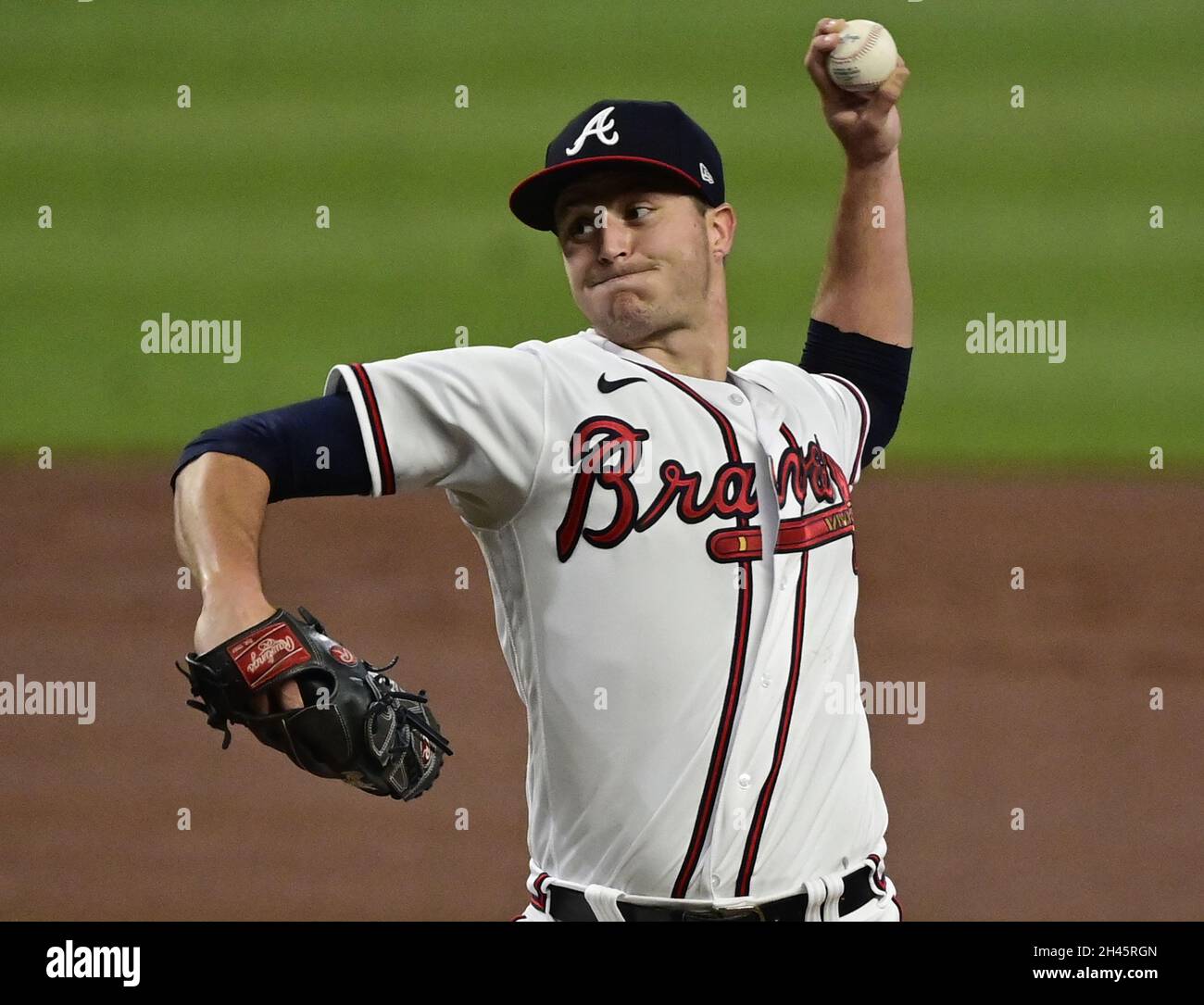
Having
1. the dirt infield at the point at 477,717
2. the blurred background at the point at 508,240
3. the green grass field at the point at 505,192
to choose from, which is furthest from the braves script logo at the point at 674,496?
the green grass field at the point at 505,192

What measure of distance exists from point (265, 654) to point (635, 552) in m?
0.45

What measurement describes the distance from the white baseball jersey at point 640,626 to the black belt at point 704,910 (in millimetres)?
14

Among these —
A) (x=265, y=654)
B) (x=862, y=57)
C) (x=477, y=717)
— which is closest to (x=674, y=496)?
(x=265, y=654)

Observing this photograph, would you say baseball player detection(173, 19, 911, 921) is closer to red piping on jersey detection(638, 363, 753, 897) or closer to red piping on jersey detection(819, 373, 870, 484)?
red piping on jersey detection(638, 363, 753, 897)

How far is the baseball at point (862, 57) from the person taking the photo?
1.86 m

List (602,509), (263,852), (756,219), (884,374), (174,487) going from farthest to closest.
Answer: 1. (756,219)
2. (263,852)
3. (884,374)
4. (602,509)
5. (174,487)

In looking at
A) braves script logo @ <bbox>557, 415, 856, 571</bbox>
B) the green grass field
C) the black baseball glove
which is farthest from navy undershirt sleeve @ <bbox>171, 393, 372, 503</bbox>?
the green grass field

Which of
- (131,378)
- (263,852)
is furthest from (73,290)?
(263,852)

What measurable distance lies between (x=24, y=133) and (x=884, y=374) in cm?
565

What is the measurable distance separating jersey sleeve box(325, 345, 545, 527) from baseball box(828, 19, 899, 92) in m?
0.70

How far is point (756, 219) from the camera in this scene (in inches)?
242

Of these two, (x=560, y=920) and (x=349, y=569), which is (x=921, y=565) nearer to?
(x=349, y=569)

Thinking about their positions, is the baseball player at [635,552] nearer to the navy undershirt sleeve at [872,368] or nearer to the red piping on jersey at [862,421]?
the red piping on jersey at [862,421]

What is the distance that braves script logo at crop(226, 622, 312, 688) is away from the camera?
1.22 m
